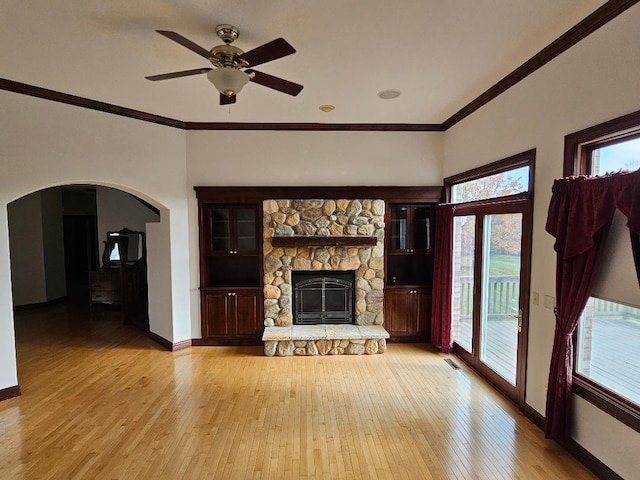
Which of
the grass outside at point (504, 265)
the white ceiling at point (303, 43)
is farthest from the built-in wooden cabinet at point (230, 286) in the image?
the grass outside at point (504, 265)

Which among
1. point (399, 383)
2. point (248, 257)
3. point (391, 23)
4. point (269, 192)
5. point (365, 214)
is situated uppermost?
point (391, 23)

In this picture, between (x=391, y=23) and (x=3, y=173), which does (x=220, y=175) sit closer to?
(x=3, y=173)

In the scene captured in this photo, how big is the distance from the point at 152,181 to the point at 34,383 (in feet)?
8.87

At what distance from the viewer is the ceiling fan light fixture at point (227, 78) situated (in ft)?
7.96

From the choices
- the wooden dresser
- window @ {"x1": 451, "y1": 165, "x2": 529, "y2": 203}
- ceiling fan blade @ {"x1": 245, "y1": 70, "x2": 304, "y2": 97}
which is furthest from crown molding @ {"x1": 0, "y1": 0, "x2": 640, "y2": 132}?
the wooden dresser

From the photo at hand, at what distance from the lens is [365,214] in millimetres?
4977

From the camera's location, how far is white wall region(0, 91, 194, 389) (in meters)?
3.44

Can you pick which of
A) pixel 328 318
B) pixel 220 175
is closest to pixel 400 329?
pixel 328 318

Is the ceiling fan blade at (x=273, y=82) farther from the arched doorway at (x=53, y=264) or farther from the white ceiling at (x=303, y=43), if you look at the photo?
the arched doorway at (x=53, y=264)

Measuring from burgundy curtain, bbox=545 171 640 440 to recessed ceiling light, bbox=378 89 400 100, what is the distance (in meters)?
1.92

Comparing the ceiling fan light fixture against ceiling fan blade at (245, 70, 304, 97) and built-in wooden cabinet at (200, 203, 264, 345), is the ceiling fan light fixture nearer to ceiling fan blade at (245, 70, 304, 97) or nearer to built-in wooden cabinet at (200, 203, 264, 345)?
ceiling fan blade at (245, 70, 304, 97)

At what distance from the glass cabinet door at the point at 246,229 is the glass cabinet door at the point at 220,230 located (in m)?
0.15

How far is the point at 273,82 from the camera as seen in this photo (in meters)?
2.78

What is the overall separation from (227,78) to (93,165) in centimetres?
261
